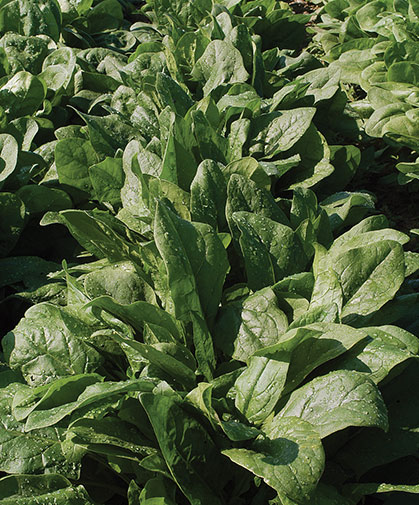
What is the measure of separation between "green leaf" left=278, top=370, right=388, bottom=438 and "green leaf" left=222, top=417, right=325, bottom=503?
0.04 m

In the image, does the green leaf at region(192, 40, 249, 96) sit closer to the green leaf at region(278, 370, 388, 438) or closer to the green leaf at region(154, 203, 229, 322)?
the green leaf at region(154, 203, 229, 322)

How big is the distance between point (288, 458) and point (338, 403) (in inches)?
8.2

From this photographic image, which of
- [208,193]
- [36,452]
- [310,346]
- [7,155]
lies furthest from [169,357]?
[7,155]

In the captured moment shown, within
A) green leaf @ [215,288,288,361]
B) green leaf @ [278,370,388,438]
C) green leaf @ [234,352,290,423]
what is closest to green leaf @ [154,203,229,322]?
green leaf @ [215,288,288,361]

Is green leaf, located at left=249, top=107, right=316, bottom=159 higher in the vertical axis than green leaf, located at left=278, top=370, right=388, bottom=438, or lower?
higher

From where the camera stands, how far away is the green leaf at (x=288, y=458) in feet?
4.96

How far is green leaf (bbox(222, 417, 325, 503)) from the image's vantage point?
1512 millimetres

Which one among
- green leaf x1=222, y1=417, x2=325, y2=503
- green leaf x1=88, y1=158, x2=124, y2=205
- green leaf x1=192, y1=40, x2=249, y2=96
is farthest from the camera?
green leaf x1=192, y1=40, x2=249, y2=96

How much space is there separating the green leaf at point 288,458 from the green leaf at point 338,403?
0.04 meters

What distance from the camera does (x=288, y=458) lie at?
159 cm

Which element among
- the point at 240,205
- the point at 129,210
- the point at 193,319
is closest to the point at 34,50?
the point at 129,210

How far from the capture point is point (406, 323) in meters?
2.31

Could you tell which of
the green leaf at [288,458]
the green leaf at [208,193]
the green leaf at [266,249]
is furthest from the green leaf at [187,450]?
the green leaf at [208,193]

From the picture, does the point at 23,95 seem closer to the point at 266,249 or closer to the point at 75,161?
the point at 75,161
